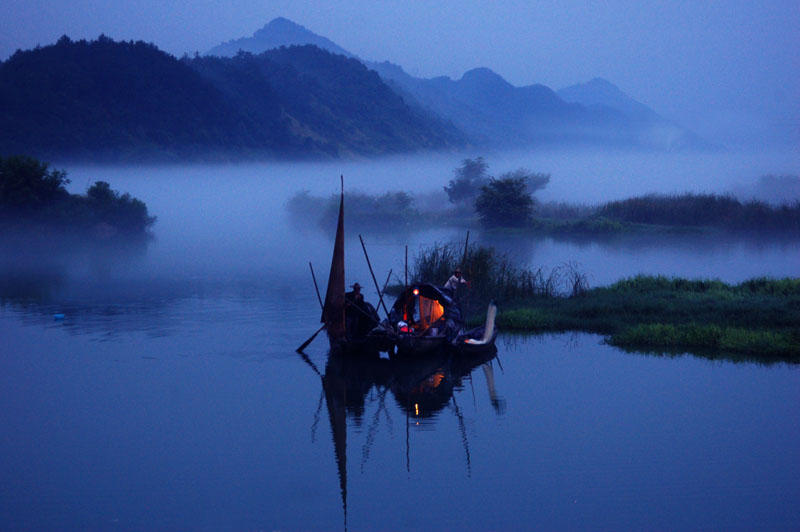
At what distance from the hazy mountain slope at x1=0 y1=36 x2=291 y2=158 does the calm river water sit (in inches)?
3101

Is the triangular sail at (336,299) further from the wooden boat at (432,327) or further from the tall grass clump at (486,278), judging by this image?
the tall grass clump at (486,278)

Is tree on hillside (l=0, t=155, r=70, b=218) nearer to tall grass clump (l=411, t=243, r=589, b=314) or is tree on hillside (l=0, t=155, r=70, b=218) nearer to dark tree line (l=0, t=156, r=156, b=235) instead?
dark tree line (l=0, t=156, r=156, b=235)

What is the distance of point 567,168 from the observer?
15725 cm

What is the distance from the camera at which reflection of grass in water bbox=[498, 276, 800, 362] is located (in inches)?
712

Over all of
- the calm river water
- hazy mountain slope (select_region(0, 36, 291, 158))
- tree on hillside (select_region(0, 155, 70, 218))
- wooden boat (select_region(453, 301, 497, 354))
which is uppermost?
hazy mountain slope (select_region(0, 36, 291, 158))

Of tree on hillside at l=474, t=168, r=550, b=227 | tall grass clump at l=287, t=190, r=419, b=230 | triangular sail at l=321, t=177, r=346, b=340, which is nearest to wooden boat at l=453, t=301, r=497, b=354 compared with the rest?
triangular sail at l=321, t=177, r=346, b=340

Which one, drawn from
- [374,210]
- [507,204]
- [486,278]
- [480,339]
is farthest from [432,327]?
[374,210]

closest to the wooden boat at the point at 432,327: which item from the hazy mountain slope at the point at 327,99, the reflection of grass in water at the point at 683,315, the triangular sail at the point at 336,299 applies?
the triangular sail at the point at 336,299

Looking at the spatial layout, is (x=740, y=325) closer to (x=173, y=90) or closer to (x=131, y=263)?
(x=131, y=263)

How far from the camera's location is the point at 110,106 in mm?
105000

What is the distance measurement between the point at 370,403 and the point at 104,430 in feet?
15.5

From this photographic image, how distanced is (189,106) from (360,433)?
4228 inches

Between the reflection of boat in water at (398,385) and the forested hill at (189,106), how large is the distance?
85.2m

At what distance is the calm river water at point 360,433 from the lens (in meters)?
10.3
